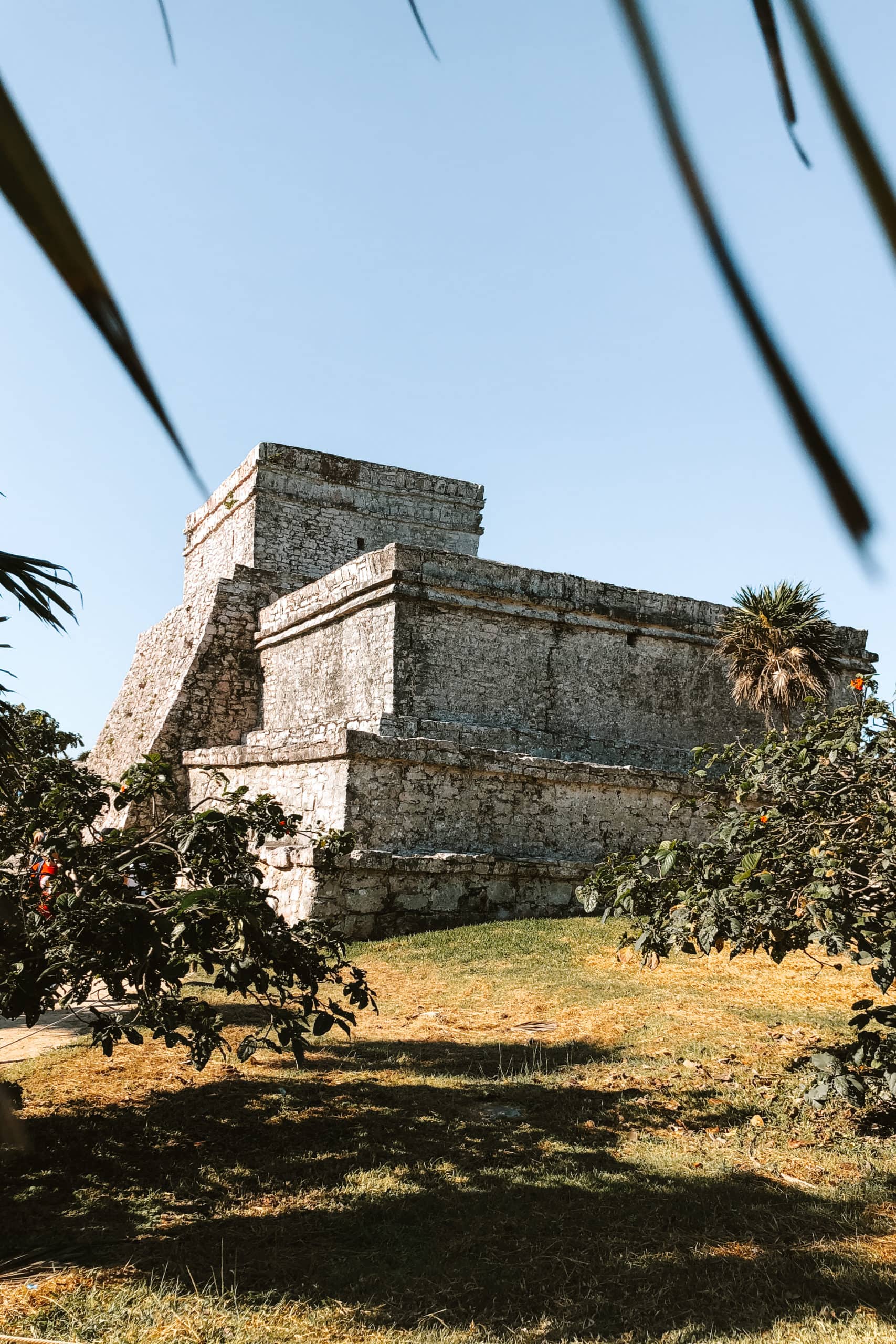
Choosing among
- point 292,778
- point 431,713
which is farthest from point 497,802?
point 292,778

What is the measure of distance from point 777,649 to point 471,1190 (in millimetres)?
8833

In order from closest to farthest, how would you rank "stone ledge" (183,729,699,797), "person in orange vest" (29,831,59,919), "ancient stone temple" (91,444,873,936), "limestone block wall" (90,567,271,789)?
"person in orange vest" (29,831,59,919) → "stone ledge" (183,729,699,797) → "ancient stone temple" (91,444,873,936) → "limestone block wall" (90,567,271,789)

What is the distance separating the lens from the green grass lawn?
2.95m

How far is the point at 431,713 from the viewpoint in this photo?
1034cm

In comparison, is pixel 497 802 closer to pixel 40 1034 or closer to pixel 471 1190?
pixel 40 1034

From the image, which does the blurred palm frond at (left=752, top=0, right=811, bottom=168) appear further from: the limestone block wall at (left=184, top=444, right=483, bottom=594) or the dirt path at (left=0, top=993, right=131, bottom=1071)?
the limestone block wall at (left=184, top=444, right=483, bottom=594)

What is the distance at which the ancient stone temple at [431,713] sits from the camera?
9461 millimetres

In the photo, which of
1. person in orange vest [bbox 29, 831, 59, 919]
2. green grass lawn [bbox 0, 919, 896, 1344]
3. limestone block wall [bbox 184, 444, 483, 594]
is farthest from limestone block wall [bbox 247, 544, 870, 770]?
person in orange vest [bbox 29, 831, 59, 919]

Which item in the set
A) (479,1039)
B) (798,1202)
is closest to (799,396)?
(798,1202)

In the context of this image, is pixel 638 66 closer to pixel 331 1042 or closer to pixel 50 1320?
pixel 50 1320

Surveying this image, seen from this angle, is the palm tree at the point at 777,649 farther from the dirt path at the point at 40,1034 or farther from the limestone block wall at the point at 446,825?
the dirt path at the point at 40,1034

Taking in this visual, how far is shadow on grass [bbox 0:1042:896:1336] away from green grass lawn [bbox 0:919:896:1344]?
0.04 ft

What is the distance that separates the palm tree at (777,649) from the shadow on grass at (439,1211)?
7338 mm

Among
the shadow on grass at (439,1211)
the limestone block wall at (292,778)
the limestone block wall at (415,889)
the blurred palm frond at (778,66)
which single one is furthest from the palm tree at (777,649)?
the blurred palm frond at (778,66)
